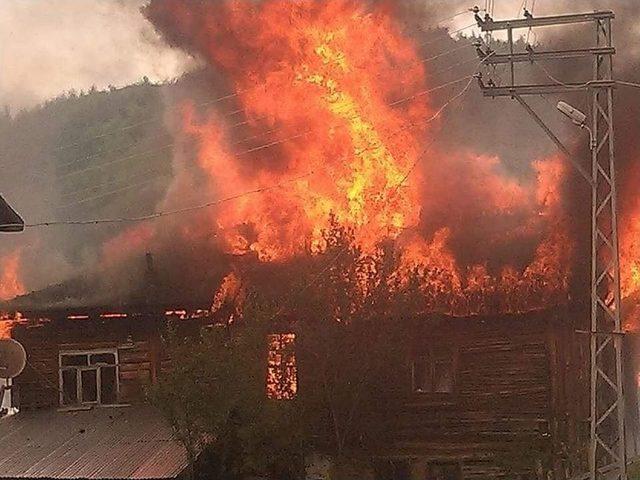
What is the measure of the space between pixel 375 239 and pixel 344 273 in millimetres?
2374

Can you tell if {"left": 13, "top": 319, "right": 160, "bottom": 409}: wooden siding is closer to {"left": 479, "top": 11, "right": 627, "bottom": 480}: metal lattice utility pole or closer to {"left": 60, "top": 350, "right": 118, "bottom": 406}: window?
{"left": 60, "top": 350, "right": 118, "bottom": 406}: window

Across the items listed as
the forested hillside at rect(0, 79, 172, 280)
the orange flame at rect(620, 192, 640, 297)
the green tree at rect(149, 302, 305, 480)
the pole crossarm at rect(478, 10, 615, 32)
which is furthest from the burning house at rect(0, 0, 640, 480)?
the forested hillside at rect(0, 79, 172, 280)

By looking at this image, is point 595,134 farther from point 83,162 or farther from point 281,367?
point 83,162

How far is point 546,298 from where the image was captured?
21953 millimetres

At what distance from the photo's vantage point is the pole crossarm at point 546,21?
16938mm

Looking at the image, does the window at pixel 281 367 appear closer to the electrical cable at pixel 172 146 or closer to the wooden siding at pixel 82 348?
the wooden siding at pixel 82 348

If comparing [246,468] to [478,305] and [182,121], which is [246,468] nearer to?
[478,305]

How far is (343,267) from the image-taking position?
21438mm

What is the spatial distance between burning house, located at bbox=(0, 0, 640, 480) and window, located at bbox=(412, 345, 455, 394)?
0.05 m

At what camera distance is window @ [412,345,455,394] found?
22.2 meters

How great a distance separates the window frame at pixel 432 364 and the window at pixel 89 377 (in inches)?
301

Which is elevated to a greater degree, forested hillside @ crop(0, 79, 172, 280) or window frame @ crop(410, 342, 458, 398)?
forested hillside @ crop(0, 79, 172, 280)

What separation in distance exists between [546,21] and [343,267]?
7.13 m

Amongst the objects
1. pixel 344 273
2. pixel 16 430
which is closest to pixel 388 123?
pixel 344 273
